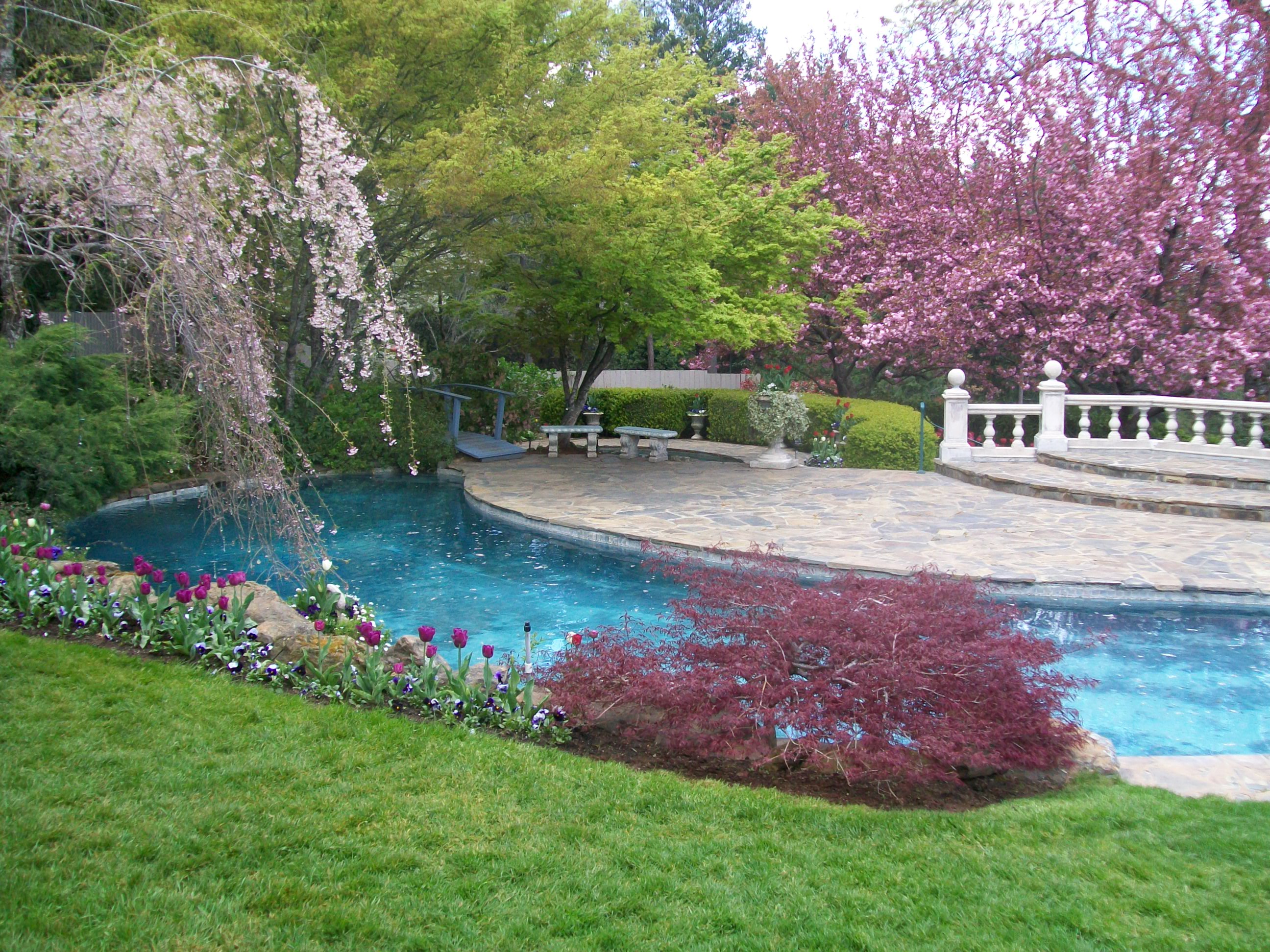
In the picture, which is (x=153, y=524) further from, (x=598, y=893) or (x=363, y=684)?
(x=598, y=893)

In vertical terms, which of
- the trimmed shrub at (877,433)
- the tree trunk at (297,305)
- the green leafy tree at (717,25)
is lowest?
the trimmed shrub at (877,433)

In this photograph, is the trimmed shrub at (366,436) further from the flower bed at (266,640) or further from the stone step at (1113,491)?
the flower bed at (266,640)

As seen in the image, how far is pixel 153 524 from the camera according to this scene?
11312 mm

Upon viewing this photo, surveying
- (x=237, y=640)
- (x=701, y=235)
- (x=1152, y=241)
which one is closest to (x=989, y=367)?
(x=1152, y=241)

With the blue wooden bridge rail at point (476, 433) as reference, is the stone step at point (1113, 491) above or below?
below

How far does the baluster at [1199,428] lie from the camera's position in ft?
46.8

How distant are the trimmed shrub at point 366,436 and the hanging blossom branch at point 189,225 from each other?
8042 mm

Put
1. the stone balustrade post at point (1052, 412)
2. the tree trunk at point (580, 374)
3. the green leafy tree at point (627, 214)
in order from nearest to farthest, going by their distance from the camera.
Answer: the green leafy tree at point (627, 214) < the stone balustrade post at point (1052, 412) < the tree trunk at point (580, 374)

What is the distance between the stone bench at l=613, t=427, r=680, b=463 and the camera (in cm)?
1617

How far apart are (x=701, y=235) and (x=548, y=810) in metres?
9.94

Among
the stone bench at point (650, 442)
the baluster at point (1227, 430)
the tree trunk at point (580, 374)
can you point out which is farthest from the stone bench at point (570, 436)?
the baluster at point (1227, 430)

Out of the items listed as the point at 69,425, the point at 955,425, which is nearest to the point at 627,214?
the point at 955,425

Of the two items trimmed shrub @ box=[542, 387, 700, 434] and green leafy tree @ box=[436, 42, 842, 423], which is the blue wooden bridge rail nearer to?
green leafy tree @ box=[436, 42, 842, 423]

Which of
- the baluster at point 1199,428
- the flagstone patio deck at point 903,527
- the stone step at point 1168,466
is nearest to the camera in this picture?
the flagstone patio deck at point 903,527
